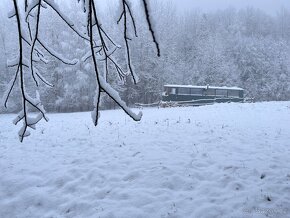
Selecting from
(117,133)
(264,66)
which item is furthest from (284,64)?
(117,133)

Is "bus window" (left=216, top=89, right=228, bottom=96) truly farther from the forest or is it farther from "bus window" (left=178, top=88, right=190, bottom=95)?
the forest

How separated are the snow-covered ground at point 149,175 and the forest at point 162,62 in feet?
69.3

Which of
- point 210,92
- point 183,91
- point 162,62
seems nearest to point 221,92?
point 210,92

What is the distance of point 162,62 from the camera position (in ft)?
121

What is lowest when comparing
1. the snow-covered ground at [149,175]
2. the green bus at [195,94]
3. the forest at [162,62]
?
the snow-covered ground at [149,175]

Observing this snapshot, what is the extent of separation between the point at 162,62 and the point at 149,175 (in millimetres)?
31486

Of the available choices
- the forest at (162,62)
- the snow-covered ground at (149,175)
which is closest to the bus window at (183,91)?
the forest at (162,62)

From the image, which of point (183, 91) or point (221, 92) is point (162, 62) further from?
point (221, 92)

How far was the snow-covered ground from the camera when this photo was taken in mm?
4859

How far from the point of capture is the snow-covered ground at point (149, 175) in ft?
15.9

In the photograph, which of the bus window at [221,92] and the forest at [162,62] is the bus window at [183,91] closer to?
the bus window at [221,92]

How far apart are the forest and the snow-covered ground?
69.3 ft

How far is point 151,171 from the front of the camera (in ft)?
20.7

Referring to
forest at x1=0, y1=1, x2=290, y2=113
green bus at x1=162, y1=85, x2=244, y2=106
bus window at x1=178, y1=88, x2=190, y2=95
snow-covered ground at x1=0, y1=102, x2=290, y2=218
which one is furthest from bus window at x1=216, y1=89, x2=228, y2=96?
snow-covered ground at x1=0, y1=102, x2=290, y2=218
